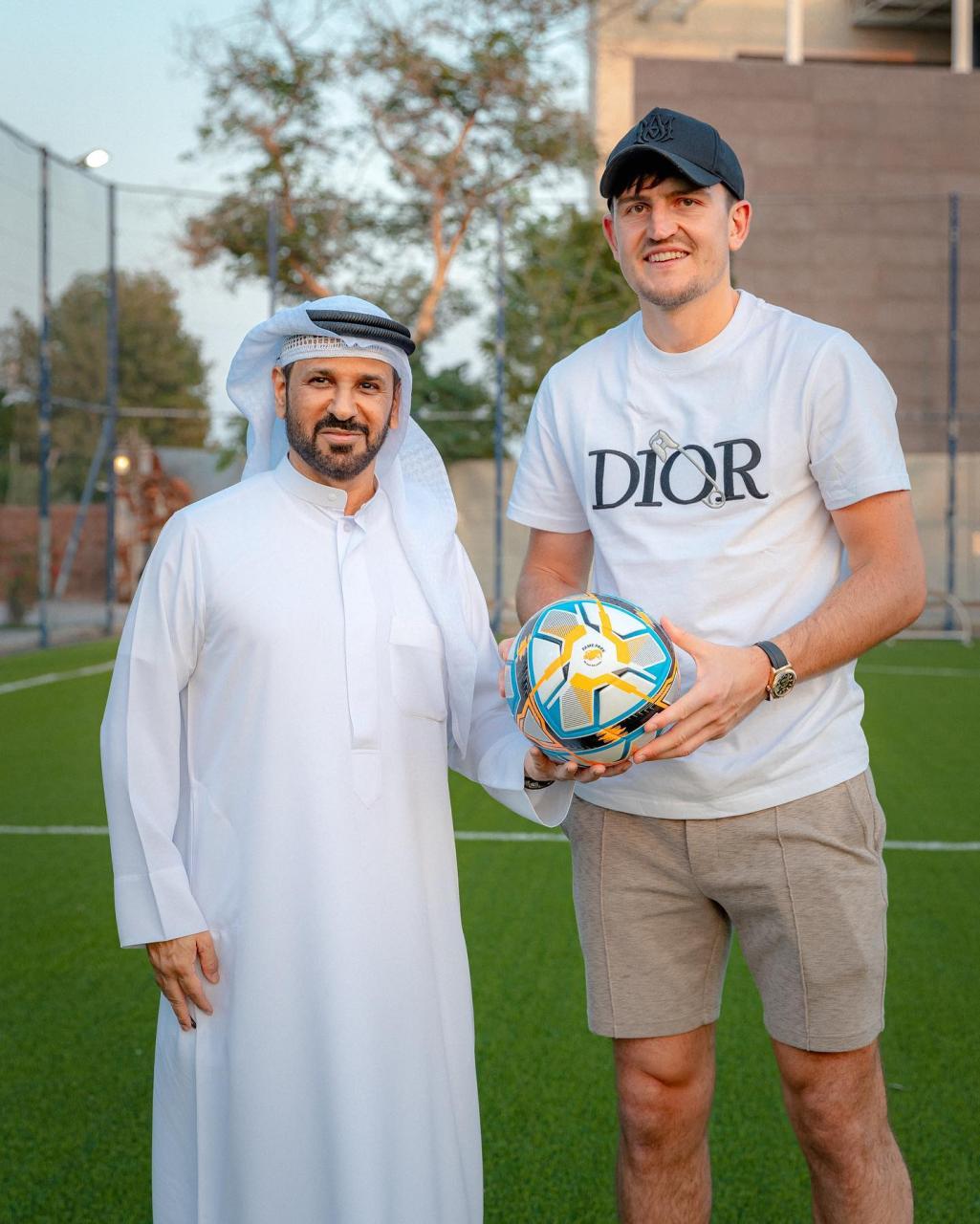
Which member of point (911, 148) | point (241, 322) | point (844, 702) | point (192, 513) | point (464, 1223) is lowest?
point (464, 1223)

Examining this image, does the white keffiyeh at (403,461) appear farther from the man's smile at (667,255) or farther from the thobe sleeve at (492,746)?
the man's smile at (667,255)

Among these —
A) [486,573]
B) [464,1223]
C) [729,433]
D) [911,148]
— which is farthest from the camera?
[911,148]

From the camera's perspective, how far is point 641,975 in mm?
2424

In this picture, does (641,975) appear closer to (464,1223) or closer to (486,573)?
(464,1223)

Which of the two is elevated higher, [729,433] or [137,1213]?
[729,433]

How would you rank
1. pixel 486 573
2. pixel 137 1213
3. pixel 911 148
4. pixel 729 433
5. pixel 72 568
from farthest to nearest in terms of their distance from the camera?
pixel 911 148, pixel 486 573, pixel 72 568, pixel 137 1213, pixel 729 433

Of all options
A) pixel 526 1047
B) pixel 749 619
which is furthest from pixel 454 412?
pixel 749 619

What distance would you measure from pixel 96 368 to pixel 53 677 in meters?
4.50

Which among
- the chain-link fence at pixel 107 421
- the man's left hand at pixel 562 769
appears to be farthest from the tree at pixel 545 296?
the man's left hand at pixel 562 769

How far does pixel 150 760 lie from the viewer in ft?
7.56

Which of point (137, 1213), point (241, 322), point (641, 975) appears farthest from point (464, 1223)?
point (241, 322)

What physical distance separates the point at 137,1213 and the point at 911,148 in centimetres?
2500

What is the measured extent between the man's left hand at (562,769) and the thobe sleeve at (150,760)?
61 cm

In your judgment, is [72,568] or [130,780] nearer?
[130,780]
